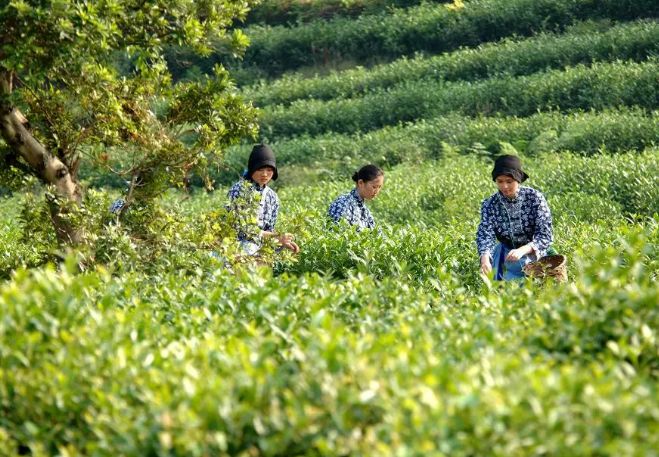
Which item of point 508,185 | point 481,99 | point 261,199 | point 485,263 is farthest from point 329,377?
point 481,99

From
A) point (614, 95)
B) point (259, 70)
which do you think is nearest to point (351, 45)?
point (259, 70)

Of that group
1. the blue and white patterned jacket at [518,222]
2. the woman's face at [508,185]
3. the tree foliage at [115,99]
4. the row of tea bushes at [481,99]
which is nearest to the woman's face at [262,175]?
the tree foliage at [115,99]

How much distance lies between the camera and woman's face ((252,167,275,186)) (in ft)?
34.8

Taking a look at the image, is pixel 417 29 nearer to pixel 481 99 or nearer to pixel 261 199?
pixel 481 99

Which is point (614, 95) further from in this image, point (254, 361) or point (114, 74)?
point (254, 361)

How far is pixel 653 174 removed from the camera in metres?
16.5

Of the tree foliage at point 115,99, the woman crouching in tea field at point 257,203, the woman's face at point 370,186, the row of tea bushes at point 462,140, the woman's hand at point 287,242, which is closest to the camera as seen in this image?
the tree foliage at point 115,99

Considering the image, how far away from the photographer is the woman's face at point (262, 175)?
10.6m

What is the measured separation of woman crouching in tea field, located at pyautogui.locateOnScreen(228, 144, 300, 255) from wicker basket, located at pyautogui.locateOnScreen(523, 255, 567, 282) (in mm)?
2134

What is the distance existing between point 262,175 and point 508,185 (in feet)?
7.30

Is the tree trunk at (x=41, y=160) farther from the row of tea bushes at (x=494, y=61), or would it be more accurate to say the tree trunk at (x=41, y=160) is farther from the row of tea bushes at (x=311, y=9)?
the row of tea bushes at (x=311, y=9)

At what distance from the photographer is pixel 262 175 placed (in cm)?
1062

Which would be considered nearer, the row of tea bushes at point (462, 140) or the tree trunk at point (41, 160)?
the tree trunk at point (41, 160)

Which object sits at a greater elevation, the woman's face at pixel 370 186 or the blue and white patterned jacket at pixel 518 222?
the blue and white patterned jacket at pixel 518 222
